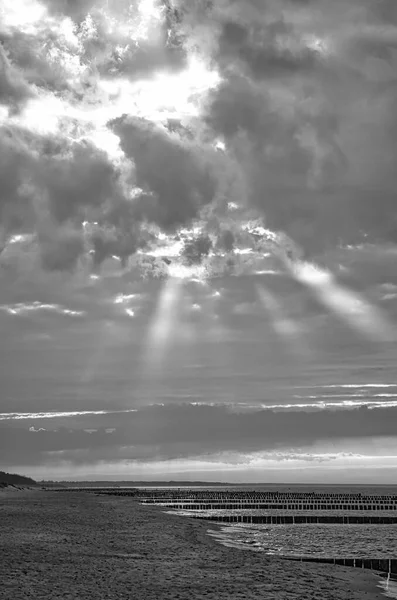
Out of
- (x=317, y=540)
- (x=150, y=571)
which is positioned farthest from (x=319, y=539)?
(x=150, y=571)

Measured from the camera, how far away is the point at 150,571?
2881 cm

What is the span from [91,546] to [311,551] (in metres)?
15.3

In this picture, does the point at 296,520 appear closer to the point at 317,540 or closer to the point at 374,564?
the point at 317,540

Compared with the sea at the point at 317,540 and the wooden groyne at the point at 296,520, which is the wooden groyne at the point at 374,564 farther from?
the wooden groyne at the point at 296,520

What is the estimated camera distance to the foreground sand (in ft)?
76.8

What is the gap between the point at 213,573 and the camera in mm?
29406

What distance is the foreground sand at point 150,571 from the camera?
76.8 feet

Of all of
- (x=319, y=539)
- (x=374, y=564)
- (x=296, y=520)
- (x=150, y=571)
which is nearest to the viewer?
(x=150, y=571)

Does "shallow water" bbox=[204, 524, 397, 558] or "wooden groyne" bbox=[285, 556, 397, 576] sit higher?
"wooden groyne" bbox=[285, 556, 397, 576]

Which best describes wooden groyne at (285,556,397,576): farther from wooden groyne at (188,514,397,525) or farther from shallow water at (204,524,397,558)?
wooden groyne at (188,514,397,525)

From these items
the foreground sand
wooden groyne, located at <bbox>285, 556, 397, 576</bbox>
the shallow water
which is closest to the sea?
the shallow water

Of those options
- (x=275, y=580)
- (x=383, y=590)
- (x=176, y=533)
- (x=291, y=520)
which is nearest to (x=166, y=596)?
(x=275, y=580)

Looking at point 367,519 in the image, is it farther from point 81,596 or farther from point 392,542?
point 81,596

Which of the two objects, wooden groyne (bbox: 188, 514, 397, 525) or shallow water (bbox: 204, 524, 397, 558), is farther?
wooden groyne (bbox: 188, 514, 397, 525)
